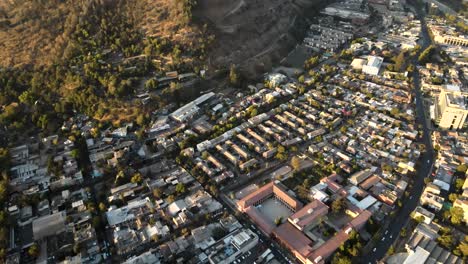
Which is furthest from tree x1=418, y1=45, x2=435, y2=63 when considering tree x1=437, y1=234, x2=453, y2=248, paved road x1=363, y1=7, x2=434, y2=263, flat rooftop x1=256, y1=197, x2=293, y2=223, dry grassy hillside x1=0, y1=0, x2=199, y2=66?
flat rooftop x1=256, y1=197, x2=293, y2=223

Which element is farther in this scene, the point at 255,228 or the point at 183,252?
the point at 255,228

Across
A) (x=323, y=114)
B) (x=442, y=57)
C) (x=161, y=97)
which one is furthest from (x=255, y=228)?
(x=442, y=57)

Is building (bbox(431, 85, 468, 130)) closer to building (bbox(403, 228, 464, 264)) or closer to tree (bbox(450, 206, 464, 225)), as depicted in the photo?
tree (bbox(450, 206, 464, 225))

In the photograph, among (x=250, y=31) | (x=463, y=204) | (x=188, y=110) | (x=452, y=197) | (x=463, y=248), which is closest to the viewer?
(x=463, y=248)

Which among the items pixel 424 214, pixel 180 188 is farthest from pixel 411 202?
pixel 180 188

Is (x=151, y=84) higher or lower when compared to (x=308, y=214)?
higher

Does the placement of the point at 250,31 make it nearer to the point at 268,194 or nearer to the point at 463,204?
the point at 268,194

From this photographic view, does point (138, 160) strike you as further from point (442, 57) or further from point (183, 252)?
point (442, 57)

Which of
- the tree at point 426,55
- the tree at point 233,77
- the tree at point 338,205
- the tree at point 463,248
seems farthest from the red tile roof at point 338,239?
the tree at point 426,55
